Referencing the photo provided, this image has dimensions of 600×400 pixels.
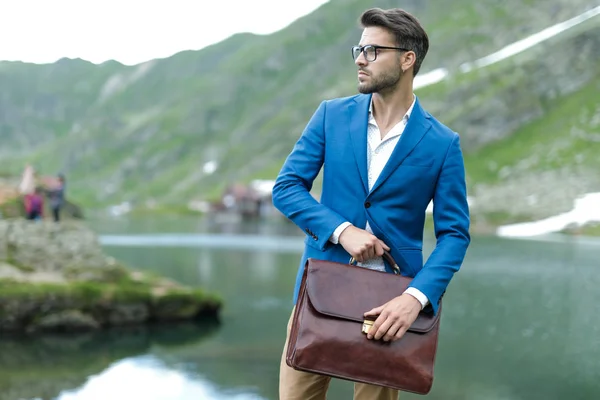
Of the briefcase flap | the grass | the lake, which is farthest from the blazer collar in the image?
the grass

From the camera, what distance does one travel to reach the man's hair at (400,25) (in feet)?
12.6

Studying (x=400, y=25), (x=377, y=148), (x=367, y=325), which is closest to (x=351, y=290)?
(x=367, y=325)

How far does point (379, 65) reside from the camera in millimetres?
3896

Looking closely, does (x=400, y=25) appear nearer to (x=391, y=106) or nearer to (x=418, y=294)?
(x=391, y=106)

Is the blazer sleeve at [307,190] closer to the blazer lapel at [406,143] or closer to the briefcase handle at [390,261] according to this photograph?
the briefcase handle at [390,261]

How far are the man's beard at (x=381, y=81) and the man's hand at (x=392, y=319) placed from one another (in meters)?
1.10

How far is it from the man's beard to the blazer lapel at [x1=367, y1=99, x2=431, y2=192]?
208 millimetres

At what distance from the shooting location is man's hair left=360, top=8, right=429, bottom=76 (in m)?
3.85

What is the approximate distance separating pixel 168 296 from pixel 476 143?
124 metres

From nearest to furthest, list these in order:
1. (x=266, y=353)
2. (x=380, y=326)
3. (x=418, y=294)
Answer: (x=380, y=326) < (x=418, y=294) < (x=266, y=353)

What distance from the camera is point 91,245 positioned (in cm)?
2041

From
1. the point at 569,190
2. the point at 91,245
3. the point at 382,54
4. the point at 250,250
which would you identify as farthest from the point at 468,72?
the point at 382,54

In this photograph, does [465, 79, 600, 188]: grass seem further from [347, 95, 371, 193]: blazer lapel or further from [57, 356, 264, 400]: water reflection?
[347, 95, 371, 193]: blazer lapel

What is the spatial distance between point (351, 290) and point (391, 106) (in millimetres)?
1047
